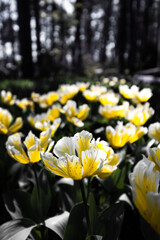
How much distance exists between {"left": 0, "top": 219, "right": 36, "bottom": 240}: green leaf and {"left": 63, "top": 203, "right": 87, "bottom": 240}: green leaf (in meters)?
0.17

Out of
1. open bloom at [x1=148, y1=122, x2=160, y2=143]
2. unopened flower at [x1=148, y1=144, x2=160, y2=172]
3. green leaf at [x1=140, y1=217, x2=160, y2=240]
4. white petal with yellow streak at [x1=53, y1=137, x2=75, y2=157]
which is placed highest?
white petal with yellow streak at [x1=53, y1=137, x2=75, y2=157]

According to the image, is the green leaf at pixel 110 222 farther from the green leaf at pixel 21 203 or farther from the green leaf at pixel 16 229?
the green leaf at pixel 21 203

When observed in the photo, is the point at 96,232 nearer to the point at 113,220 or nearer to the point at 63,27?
the point at 113,220

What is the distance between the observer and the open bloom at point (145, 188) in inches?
23.1

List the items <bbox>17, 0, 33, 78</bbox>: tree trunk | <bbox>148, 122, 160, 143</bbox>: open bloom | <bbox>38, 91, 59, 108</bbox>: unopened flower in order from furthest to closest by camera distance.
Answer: <bbox>17, 0, 33, 78</bbox>: tree trunk
<bbox>38, 91, 59, 108</bbox>: unopened flower
<bbox>148, 122, 160, 143</bbox>: open bloom

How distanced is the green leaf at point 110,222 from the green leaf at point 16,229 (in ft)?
0.92

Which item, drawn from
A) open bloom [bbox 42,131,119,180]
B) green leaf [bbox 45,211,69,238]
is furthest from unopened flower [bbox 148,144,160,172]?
green leaf [bbox 45,211,69,238]

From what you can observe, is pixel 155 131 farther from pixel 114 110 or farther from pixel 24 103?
pixel 24 103

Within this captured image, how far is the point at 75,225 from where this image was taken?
2.87 ft

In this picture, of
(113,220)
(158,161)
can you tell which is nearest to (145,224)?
(113,220)

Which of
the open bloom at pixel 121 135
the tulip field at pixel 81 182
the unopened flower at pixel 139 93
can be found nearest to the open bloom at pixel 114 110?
the tulip field at pixel 81 182

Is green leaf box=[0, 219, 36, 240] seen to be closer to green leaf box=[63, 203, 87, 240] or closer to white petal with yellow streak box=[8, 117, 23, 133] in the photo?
green leaf box=[63, 203, 87, 240]

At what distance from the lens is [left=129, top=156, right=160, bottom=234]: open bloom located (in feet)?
1.92

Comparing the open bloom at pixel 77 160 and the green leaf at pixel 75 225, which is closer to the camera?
the open bloom at pixel 77 160
